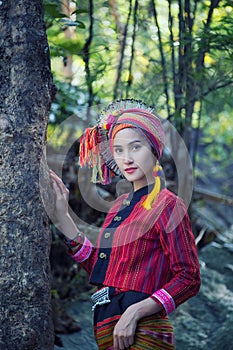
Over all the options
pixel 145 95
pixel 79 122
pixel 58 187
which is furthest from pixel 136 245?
pixel 79 122

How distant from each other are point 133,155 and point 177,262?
0.43 m

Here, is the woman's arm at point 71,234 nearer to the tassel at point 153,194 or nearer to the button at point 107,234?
the button at point 107,234

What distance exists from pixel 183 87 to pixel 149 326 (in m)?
1.79

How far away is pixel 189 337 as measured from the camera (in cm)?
333

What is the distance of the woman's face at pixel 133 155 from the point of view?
2178mm

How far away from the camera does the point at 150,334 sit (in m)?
2.04

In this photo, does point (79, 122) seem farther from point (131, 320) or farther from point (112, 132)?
point (131, 320)

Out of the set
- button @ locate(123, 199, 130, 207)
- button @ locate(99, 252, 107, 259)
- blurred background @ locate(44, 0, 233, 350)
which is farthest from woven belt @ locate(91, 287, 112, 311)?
blurred background @ locate(44, 0, 233, 350)

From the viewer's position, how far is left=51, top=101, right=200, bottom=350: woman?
2.04 meters

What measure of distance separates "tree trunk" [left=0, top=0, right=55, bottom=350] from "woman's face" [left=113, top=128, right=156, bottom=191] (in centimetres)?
30

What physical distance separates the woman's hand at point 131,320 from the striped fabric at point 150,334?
36mm

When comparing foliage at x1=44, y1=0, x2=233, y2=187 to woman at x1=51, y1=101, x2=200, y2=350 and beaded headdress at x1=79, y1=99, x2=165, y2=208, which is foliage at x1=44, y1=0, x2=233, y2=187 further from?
woman at x1=51, y1=101, x2=200, y2=350

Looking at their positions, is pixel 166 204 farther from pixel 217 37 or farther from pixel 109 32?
pixel 109 32

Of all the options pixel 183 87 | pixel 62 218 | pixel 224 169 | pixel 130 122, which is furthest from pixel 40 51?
pixel 224 169
